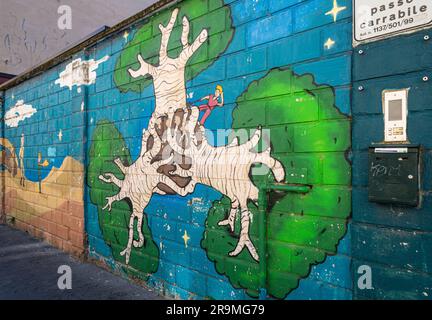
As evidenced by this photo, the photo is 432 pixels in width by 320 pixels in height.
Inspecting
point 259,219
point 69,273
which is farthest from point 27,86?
point 259,219

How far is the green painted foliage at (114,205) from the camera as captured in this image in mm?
3797

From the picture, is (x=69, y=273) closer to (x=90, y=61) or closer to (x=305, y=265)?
(x=90, y=61)

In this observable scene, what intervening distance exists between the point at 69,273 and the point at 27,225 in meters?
3.16

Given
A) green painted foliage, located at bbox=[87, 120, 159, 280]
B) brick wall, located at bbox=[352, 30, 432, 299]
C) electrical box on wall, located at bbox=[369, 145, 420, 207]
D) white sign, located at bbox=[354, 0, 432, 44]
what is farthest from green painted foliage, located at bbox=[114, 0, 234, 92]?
electrical box on wall, located at bbox=[369, 145, 420, 207]

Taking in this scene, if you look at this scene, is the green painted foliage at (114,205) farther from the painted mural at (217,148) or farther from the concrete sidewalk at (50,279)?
the concrete sidewalk at (50,279)

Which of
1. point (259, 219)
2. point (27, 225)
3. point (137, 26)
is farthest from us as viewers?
point (27, 225)

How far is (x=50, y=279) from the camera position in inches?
162

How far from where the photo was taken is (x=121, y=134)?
13.6 ft

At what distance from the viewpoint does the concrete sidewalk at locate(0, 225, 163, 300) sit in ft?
11.9

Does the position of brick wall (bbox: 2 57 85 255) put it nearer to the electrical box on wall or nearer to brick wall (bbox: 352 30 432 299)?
brick wall (bbox: 352 30 432 299)

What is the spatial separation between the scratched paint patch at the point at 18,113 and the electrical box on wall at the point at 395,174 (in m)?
6.54

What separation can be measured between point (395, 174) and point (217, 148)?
4.99 feet

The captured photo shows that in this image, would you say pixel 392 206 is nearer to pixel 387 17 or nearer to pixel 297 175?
pixel 297 175

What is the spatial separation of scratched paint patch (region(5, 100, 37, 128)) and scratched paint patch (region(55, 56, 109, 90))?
173 cm
